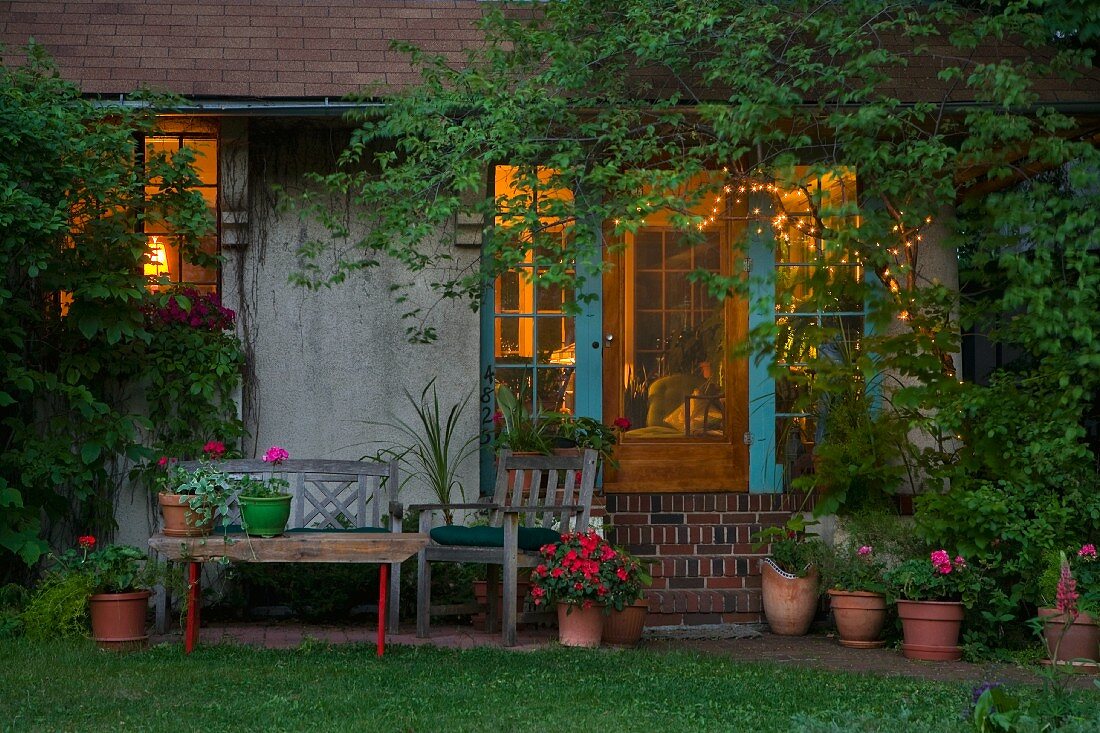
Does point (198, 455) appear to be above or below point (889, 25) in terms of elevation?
below

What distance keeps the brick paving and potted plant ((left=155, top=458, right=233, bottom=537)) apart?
817 millimetres

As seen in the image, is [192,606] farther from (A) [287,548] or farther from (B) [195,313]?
(B) [195,313]

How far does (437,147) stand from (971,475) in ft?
11.7

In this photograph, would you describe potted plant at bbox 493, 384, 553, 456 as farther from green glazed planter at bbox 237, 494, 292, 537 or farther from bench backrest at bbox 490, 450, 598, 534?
green glazed planter at bbox 237, 494, 292, 537

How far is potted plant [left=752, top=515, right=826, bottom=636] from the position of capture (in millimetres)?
7371

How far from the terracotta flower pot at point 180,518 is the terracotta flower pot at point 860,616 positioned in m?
3.44

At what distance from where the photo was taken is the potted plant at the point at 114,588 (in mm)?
6180

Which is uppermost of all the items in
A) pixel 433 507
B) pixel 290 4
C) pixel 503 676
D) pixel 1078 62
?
pixel 290 4

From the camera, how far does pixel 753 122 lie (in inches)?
242

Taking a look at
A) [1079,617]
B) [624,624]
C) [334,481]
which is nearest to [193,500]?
[334,481]

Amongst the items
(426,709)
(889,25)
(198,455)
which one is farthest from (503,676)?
(889,25)

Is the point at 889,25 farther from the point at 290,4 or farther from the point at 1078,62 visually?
the point at 290,4

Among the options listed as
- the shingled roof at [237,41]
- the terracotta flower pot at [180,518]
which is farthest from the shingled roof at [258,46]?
the terracotta flower pot at [180,518]

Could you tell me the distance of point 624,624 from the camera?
21.9 ft
